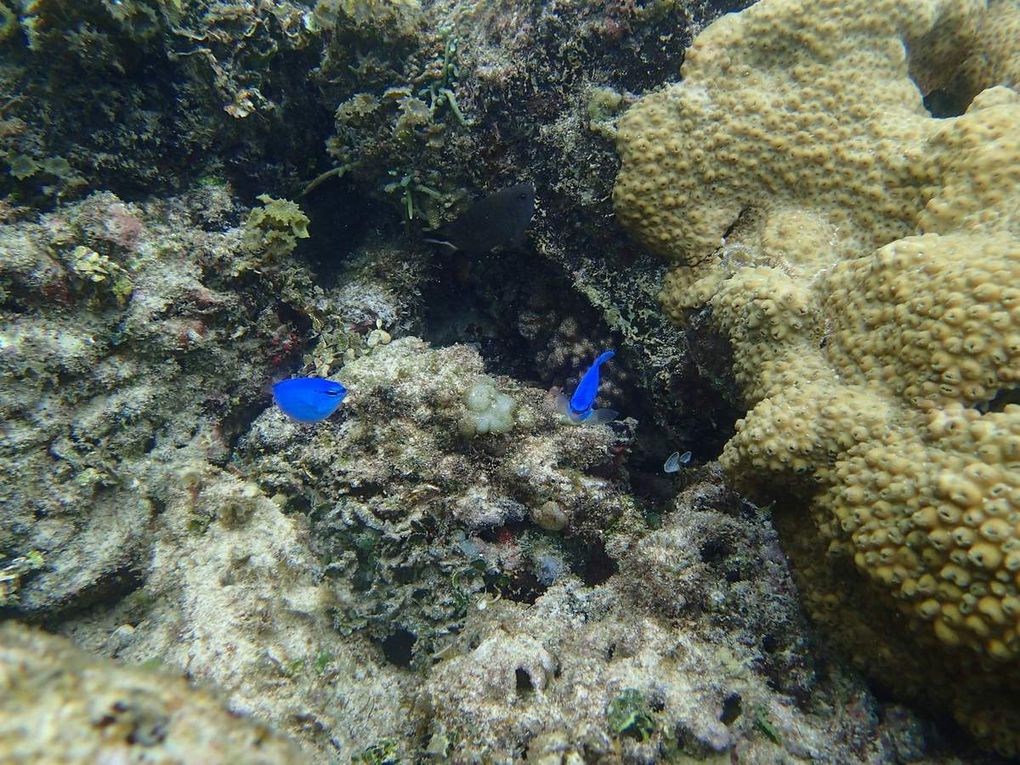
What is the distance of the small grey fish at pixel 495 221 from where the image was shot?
3.86 meters

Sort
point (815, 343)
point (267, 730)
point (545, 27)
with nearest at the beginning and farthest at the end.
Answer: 1. point (267, 730)
2. point (815, 343)
3. point (545, 27)

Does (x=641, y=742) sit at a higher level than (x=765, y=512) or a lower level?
lower

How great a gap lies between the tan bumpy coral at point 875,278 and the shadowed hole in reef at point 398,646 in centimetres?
237

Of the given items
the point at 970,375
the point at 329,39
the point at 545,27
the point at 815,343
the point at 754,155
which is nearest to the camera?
the point at 970,375

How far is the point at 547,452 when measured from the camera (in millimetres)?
3633

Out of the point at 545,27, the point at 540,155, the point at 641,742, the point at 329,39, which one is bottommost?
the point at 641,742

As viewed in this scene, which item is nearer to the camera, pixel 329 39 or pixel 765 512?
pixel 765 512

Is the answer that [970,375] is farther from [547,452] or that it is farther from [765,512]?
[547,452]

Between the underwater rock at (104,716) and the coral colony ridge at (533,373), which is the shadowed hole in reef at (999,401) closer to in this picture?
the coral colony ridge at (533,373)

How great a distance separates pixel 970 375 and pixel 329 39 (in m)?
4.96

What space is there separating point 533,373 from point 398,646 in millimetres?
2534

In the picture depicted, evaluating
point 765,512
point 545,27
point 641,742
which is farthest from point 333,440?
point 545,27

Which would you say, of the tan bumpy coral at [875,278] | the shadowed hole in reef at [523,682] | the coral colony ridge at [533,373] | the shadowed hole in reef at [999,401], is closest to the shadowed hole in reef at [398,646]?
the coral colony ridge at [533,373]

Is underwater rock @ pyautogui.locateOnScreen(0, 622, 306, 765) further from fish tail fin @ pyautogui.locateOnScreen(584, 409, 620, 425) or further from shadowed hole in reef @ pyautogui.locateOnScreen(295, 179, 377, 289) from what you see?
shadowed hole in reef @ pyautogui.locateOnScreen(295, 179, 377, 289)
